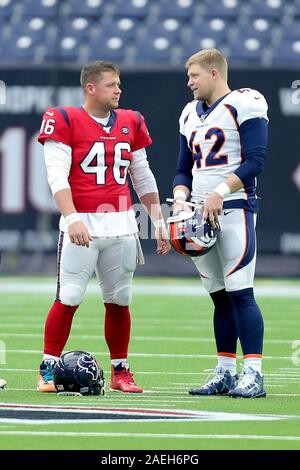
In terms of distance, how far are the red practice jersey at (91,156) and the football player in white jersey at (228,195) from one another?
34cm

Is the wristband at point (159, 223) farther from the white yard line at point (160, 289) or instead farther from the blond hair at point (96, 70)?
→ the white yard line at point (160, 289)

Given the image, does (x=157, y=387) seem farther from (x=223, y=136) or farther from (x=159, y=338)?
(x=159, y=338)

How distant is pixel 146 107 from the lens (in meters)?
16.9

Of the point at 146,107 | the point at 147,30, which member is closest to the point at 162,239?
the point at 146,107

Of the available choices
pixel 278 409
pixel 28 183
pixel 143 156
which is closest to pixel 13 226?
pixel 28 183

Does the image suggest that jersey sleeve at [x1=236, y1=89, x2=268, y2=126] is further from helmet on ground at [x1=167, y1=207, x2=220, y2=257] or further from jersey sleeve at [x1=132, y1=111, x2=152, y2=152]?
jersey sleeve at [x1=132, y1=111, x2=152, y2=152]

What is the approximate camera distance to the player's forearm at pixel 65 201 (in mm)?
6754

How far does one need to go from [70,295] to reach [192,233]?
77 centimetres

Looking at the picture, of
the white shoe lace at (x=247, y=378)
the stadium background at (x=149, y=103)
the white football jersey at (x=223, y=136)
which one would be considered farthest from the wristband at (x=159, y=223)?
Result: the stadium background at (x=149, y=103)

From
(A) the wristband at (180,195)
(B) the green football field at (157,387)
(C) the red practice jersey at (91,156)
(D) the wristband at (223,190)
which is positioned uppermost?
(C) the red practice jersey at (91,156)

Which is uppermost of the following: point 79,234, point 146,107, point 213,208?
point 146,107

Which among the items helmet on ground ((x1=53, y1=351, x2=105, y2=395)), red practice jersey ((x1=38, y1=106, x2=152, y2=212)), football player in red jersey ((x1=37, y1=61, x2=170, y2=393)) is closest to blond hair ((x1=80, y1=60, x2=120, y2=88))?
football player in red jersey ((x1=37, y1=61, x2=170, y2=393))

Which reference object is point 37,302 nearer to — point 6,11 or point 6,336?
point 6,336
